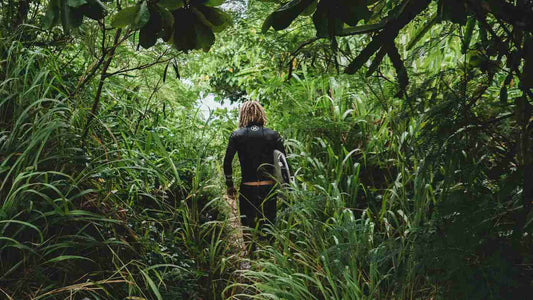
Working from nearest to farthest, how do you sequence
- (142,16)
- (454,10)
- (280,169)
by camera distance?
(454,10) → (142,16) → (280,169)

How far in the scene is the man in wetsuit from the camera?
4434 millimetres

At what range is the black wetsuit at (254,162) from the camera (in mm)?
4438

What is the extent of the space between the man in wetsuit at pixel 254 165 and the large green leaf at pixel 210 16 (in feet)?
8.68

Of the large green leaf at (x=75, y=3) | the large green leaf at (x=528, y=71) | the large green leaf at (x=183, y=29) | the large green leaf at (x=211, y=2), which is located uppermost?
the large green leaf at (x=211, y=2)

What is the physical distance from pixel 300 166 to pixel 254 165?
28.7 inches

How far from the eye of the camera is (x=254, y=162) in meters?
4.46

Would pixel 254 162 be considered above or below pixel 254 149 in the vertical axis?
below

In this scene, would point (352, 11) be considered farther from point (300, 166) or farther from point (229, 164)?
point (300, 166)

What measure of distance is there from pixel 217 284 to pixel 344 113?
2.29m

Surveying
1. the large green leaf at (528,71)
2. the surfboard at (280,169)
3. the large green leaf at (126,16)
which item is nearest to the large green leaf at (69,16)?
the large green leaf at (126,16)

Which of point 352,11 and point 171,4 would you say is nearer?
point 352,11

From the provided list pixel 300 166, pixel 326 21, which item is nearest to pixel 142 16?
pixel 326 21

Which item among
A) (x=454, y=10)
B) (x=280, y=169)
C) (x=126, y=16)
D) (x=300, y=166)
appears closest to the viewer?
(x=454, y=10)

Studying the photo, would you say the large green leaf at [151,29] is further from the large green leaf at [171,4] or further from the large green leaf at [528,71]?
the large green leaf at [528,71]
